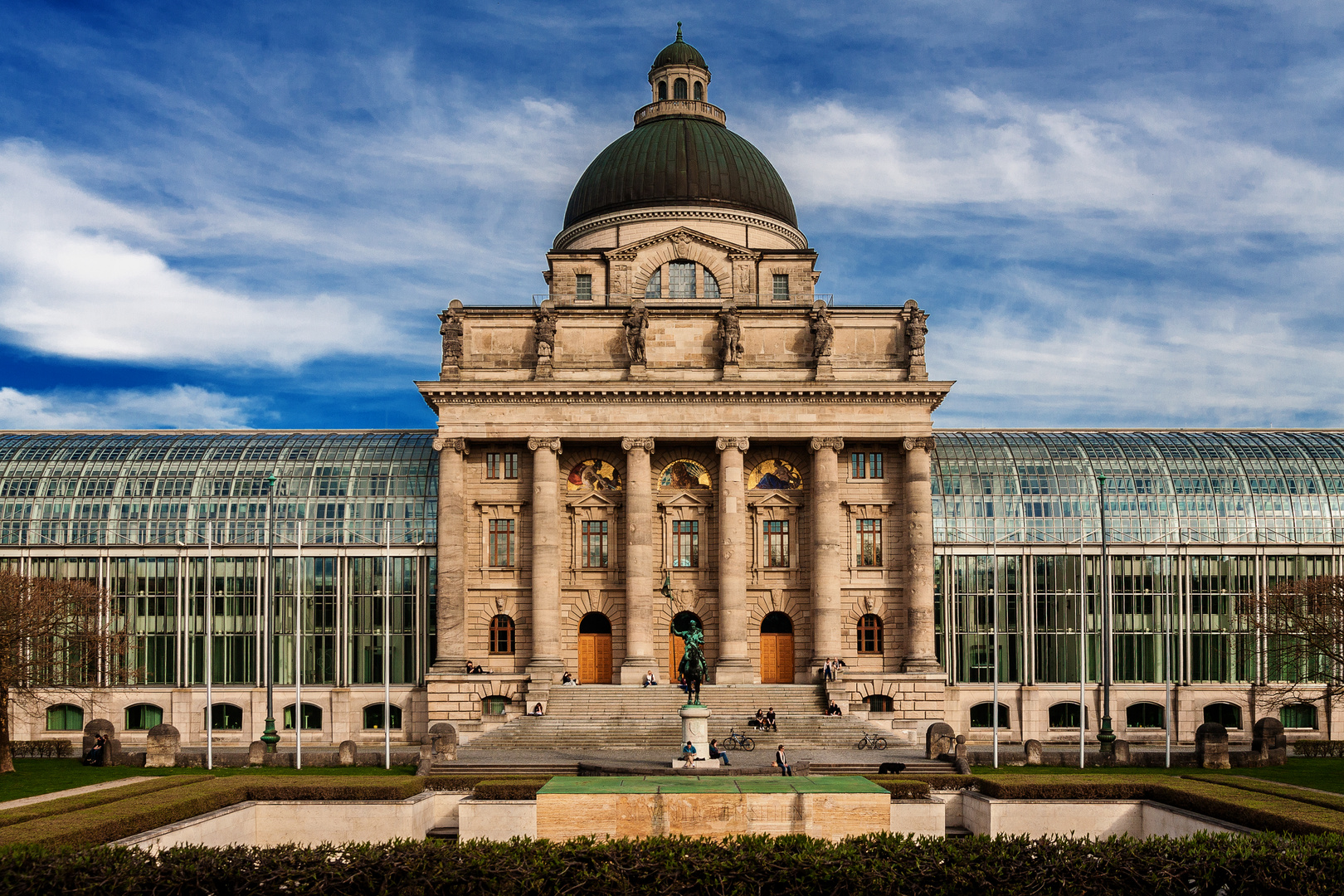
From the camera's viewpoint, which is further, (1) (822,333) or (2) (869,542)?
(2) (869,542)

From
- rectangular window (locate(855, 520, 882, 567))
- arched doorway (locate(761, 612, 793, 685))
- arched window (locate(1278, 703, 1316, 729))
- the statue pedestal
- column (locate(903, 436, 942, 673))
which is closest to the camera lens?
the statue pedestal

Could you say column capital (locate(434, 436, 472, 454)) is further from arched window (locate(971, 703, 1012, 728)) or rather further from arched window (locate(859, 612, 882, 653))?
arched window (locate(971, 703, 1012, 728))

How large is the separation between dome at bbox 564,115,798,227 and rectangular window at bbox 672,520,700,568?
2203 cm

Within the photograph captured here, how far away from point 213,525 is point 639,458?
27408 mm

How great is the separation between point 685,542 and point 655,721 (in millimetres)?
12968

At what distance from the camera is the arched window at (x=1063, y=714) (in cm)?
7119

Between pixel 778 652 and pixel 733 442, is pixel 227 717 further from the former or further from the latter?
pixel 733 442

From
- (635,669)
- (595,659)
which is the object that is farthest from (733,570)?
(595,659)

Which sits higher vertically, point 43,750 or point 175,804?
point 175,804

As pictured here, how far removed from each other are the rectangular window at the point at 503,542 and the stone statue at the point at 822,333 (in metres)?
20.7

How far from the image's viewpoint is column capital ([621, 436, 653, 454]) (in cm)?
A: 6812

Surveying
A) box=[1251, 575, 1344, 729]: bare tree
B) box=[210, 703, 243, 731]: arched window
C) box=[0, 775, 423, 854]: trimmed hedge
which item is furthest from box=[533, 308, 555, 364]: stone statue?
box=[1251, 575, 1344, 729]: bare tree

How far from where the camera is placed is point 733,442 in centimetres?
6831

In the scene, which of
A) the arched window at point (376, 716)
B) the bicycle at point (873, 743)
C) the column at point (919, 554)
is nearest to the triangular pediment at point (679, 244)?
the column at point (919, 554)
